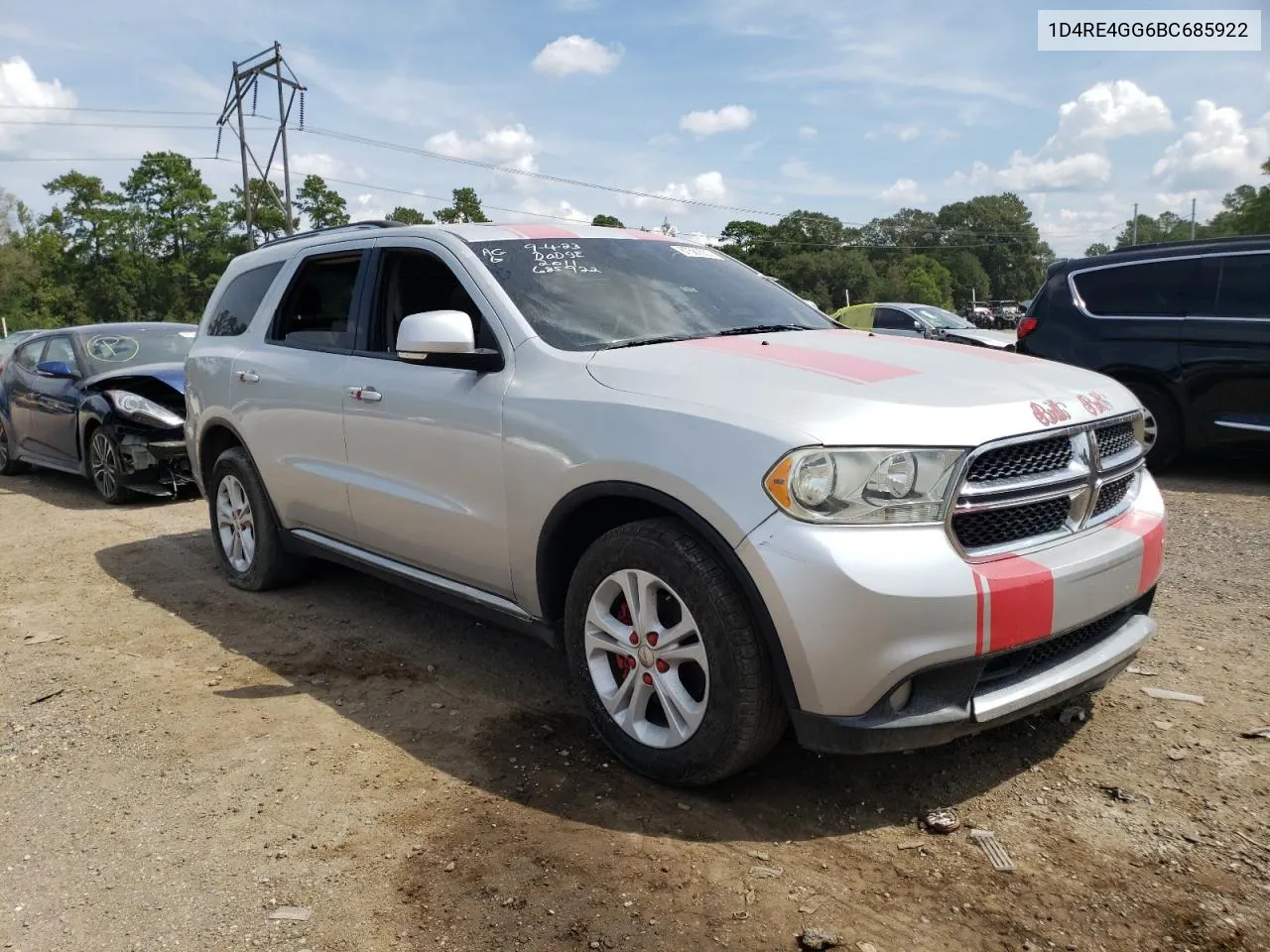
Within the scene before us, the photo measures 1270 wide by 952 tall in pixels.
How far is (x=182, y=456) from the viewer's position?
843cm

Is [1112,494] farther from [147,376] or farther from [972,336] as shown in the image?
[972,336]

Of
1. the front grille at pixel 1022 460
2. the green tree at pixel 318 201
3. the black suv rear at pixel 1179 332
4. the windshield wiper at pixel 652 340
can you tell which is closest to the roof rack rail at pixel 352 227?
the windshield wiper at pixel 652 340

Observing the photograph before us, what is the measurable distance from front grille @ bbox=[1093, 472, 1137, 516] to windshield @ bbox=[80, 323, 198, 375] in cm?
809

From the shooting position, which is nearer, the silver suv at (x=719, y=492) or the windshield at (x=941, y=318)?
the silver suv at (x=719, y=492)

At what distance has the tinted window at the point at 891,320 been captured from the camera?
17750mm

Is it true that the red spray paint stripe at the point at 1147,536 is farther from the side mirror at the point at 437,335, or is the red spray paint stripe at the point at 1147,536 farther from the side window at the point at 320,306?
the side window at the point at 320,306

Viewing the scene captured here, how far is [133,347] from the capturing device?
30.5 ft

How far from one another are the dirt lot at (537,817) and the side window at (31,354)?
644 cm

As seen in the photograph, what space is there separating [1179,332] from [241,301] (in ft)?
22.1

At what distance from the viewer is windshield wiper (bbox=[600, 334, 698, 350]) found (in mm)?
3543

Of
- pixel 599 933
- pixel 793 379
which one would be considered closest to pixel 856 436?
pixel 793 379

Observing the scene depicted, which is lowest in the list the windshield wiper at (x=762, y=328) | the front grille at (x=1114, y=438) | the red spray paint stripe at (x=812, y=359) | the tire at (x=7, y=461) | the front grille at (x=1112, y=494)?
the tire at (x=7, y=461)

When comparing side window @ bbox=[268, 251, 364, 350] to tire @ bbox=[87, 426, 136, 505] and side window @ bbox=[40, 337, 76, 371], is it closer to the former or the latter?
tire @ bbox=[87, 426, 136, 505]

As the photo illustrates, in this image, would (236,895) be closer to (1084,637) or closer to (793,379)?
(793,379)
